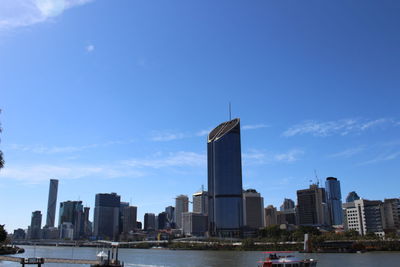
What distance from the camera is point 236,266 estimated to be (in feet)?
399

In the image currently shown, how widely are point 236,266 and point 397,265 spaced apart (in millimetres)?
44101

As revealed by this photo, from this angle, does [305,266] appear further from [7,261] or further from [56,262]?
[7,261]

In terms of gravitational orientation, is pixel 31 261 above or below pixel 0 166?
below

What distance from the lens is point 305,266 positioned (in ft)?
287

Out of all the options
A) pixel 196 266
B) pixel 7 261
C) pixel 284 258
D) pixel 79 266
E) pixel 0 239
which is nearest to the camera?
pixel 284 258

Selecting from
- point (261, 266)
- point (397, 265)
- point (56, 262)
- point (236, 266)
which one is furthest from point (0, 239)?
point (397, 265)

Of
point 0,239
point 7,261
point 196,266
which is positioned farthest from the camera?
point 0,239

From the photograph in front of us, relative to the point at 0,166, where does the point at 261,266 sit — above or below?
below

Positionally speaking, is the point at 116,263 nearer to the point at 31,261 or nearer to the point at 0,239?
the point at 31,261

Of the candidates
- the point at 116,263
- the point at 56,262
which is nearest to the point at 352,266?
the point at 116,263

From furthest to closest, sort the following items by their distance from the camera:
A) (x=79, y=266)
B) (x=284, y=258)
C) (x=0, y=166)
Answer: (x=79, y=266) < (x=284, y=258) < (x=0, y=166)

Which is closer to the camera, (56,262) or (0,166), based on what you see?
(0,166)

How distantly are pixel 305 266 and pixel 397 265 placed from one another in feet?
138

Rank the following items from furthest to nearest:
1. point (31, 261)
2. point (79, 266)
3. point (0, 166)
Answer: point (79, 266) < point (31, 261) < point (0, 166)
